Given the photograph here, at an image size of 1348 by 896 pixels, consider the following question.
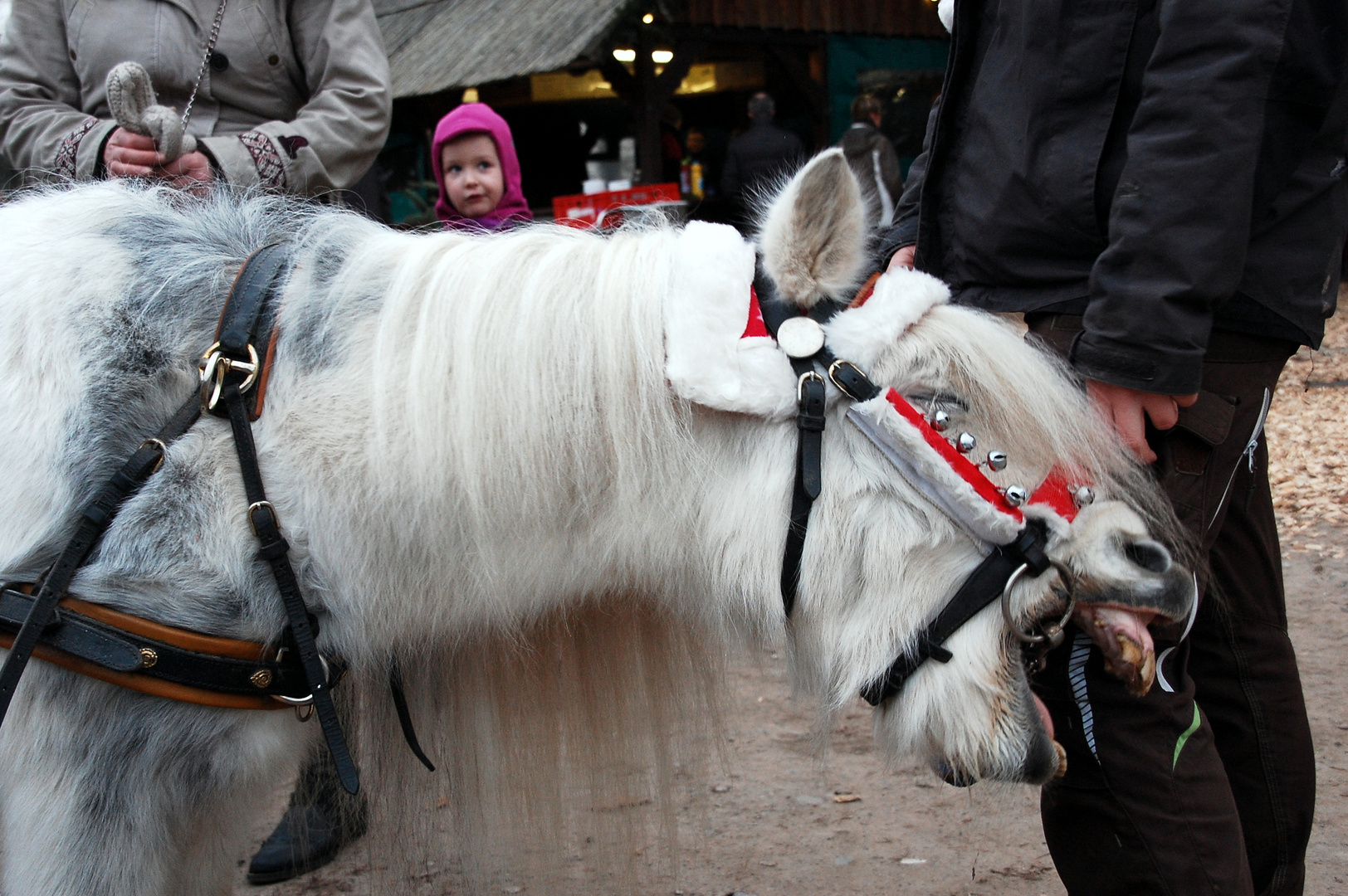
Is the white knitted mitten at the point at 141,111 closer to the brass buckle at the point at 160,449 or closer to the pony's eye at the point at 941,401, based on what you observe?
the brass buckle at the point at 160,449

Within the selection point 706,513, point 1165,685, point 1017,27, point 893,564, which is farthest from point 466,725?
point 1017,27

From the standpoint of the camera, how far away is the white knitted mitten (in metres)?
1.89

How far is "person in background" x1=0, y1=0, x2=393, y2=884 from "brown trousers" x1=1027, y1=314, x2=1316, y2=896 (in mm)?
1344

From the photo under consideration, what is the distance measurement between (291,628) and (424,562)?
0.63 ft

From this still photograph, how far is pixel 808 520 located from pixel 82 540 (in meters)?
0.92

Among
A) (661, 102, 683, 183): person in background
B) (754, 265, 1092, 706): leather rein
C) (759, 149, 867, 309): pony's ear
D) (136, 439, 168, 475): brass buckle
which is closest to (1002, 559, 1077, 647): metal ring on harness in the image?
(754, 265, 1092, 706): leather rein

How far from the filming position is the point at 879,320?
4.45ft

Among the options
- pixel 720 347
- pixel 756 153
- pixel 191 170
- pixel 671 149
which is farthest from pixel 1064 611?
pixel 671 149

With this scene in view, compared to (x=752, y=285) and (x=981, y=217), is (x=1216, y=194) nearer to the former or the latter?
(x=981, y=217)

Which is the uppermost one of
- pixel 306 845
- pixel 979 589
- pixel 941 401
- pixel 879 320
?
pixel 879 320

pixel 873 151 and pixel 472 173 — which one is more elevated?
pixel 472 173

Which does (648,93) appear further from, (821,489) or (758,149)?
(821,489)

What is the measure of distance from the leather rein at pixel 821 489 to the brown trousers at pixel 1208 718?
26cm

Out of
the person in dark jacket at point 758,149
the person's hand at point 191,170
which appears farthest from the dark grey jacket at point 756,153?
the person's hand at point 191,170
